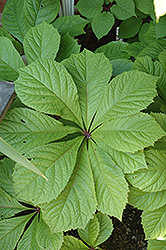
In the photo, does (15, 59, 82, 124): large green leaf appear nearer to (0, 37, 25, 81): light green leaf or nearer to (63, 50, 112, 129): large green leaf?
(63, 50, 112, 129): large green leaf

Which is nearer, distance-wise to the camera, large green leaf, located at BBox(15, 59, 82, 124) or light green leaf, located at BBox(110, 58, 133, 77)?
large green leaf, located at BBox(15, 59, 82, 124)

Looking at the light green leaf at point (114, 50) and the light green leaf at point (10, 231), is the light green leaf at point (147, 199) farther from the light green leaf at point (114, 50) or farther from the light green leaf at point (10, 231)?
the light green leaf at point (114, 50)

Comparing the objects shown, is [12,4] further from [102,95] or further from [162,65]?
[162,65]

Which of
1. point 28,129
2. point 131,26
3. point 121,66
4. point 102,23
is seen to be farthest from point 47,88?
point 131,26

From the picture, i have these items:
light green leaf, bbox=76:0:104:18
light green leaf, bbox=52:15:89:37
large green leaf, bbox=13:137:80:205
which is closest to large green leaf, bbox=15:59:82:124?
large green leaf, bbox=13:137:80:205

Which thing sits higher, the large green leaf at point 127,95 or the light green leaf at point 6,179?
the large green leaf at point 127,95

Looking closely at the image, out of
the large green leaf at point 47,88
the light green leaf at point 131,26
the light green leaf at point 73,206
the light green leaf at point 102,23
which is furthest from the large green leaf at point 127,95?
the light green leaf at point 131,26

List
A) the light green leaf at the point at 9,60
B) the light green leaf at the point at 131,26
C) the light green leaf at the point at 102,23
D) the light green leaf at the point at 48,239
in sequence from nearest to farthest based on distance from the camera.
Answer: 1. the light green leaf at the point at 48,239
2. the light green leaf at the point at 9,60
3. the light green leaf at the point at 102,23
4. the light green leaf at the point at 131,26
